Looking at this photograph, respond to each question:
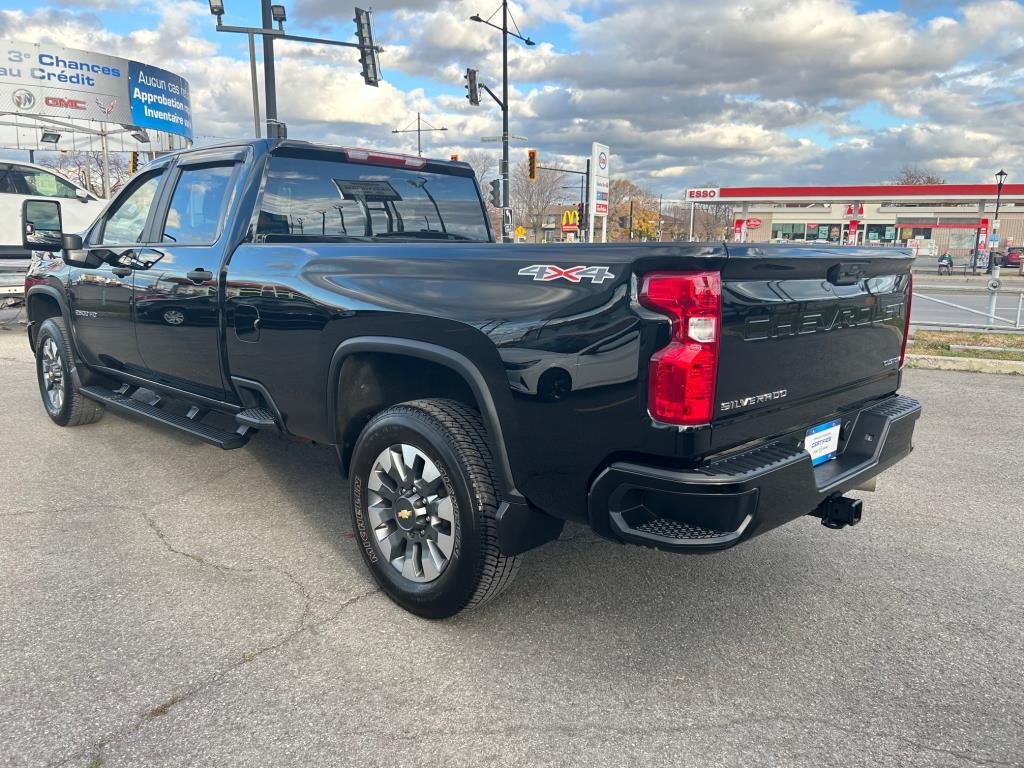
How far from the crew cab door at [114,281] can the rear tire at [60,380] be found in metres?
0.25

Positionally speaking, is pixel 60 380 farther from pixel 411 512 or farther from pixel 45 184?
pixel 45 184

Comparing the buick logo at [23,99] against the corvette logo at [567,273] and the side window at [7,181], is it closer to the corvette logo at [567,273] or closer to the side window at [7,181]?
the side window at [7,181]

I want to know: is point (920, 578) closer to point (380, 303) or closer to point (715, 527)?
point (715, 527)

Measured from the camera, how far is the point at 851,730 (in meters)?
2.43

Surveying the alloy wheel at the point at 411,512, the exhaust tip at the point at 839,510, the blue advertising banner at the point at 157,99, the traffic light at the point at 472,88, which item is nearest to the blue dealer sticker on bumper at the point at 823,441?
the exhaust tip at the point at 839,510

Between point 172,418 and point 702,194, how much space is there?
59.8m

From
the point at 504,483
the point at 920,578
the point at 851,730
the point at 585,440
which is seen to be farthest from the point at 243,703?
the point at 920,578

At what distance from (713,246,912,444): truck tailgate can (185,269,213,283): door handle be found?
273cm

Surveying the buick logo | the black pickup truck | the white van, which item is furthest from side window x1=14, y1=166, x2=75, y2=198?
the buick logo

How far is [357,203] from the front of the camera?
429 centimetres

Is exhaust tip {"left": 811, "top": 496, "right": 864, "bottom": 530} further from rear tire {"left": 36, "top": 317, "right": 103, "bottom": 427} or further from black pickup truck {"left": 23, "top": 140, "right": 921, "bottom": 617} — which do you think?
rear tire {"left": 36, "top": 317, "right": 103, "bottom": 427}

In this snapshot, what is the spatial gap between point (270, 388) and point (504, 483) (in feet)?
4.99

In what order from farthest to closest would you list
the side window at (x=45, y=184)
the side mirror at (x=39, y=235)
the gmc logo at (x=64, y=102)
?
the gmc logo at (x=64, y=102) → the side window at (x=45, y=184) → the side mirror at (x=39, y=235)

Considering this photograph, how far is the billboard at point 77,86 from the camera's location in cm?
2555
